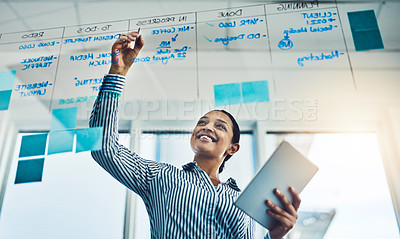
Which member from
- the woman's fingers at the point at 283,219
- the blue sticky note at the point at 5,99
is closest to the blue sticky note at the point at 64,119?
the blue sticky note at the point at 5,99

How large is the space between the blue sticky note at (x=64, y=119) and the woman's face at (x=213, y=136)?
19.9 inches

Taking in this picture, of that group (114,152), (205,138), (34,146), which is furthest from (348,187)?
(34,146)

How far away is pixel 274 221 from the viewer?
0.86 m

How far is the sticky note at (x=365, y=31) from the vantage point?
3.77 ft

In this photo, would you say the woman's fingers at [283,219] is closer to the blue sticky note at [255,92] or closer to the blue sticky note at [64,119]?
the blue sticky note at [255,92]

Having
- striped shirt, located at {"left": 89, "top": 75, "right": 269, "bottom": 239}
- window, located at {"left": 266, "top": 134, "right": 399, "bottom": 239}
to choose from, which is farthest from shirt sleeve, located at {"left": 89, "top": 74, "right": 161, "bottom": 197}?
window, located at {"left": 266, "top": 134, "right": 399, "bottom": 239}

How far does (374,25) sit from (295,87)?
1.33 feet

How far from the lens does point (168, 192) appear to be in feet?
2.91

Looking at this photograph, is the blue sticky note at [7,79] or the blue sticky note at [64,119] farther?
the blue sticky note at [7,79]

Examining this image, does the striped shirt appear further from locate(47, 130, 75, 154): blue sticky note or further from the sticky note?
the sticky note

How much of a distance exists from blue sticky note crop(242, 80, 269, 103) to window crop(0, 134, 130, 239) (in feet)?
2.02

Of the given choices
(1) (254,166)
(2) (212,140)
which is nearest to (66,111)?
(2) (212,140)

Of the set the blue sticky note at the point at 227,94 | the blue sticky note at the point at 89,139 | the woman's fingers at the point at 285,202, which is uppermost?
the blue sticky note at the point at 227,94

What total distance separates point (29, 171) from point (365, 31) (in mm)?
1468
